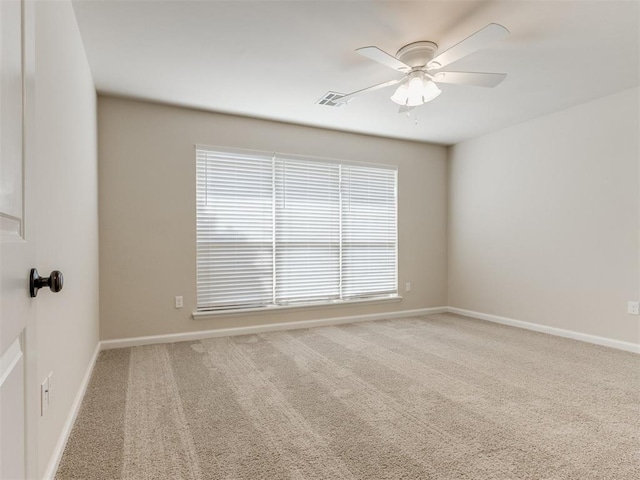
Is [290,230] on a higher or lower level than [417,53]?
lower

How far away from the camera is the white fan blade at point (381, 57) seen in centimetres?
224

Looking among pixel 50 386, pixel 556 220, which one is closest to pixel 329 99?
pixel 556 220

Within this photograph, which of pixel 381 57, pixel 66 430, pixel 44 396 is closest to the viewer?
pixel 44 396

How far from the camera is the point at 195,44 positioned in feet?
8.72

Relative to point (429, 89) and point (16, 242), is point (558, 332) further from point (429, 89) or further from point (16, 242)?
point (16, 242)

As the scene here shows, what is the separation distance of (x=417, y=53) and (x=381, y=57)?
0.40 meters

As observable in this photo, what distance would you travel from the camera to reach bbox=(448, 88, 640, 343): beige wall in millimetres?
3545

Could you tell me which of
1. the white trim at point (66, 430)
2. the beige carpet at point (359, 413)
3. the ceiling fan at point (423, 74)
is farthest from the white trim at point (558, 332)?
the white trim at point (66, 430)

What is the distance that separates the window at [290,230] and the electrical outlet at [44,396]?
2387 millimetres

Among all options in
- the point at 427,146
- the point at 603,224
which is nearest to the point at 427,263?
the point at 427,146

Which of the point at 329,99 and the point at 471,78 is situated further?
the point at 329,99

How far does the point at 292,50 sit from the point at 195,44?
70 centimetres

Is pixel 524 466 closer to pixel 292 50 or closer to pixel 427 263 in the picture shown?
pixel 292 50

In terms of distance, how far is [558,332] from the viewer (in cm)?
407
